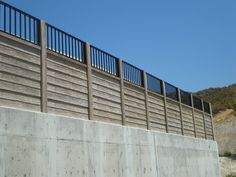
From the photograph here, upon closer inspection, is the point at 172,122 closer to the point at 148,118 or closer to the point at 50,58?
the point at 148,118

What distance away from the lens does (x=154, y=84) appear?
16750 mm

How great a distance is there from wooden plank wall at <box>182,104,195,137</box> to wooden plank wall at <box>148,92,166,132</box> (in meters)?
2.95

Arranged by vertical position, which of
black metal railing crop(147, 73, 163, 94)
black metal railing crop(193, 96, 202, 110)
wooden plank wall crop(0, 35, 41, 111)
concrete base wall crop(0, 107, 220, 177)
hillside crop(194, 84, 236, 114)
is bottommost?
concrete base wall crop(0, 107, 220, 177)

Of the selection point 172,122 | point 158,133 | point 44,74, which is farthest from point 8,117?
point 172,122

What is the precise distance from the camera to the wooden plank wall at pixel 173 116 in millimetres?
17562

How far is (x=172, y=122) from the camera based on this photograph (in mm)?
17828

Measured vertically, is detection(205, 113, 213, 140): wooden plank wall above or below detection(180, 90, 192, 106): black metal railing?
below

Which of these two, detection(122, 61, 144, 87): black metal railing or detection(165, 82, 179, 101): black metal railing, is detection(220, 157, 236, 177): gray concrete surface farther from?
detection(122, 61, 144, 87): black metal railing

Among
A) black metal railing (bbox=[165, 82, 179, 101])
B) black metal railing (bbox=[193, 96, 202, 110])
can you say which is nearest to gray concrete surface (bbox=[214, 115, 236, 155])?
black metal railing (bbox=[193, 96, 202, 110])

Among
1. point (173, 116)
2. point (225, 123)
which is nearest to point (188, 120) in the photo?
point (173, 116)

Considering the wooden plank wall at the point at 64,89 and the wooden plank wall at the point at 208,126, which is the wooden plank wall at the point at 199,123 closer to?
the wooden plank wall at the point at 208,126

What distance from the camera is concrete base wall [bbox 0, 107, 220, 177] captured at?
792cm

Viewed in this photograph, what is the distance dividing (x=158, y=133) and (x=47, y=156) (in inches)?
288

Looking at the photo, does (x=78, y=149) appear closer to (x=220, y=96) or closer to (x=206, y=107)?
(x=206, y=107)
